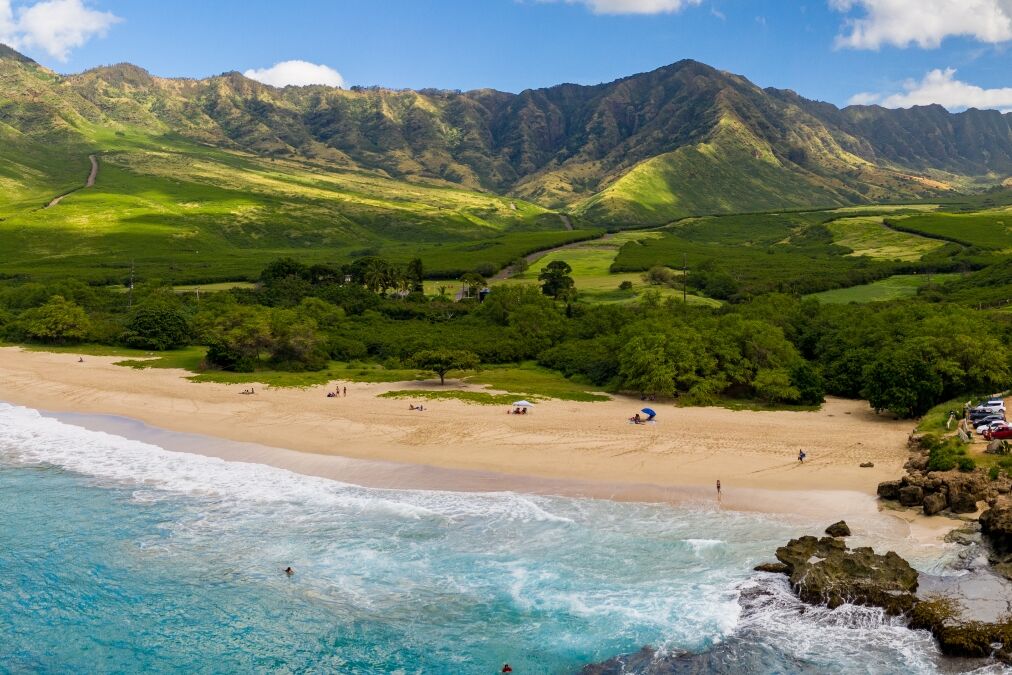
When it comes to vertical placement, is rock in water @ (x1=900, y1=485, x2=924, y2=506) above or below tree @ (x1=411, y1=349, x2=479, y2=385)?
below

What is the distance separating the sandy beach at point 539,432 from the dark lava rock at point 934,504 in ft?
15.2

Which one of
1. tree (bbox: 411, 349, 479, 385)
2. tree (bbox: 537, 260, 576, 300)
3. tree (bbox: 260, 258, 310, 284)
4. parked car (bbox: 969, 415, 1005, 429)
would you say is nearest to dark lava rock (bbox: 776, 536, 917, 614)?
parked car (bbox: 969, 415, 1005, 429)

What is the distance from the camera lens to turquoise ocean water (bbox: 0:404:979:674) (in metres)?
29.3

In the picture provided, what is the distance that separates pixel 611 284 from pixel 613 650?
143 metres

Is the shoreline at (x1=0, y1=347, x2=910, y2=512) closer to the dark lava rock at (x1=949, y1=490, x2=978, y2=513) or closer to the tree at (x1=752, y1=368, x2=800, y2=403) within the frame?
the tree at (x1=752, y1=368, x2=800, y2=403)

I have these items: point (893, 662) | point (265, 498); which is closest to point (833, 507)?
point (893, 662)

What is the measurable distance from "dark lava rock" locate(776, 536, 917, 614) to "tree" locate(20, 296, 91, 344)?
4097 inches

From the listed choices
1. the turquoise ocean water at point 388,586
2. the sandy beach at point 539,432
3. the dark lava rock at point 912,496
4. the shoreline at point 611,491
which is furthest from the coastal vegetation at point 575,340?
the turquoise ocean water at point 388,586

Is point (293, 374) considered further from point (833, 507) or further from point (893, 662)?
point (893, 662)

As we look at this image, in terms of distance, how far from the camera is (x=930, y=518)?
40250 millimetres

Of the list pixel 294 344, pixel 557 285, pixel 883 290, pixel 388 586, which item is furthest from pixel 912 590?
pixel 883 290

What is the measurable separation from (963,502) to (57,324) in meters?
111

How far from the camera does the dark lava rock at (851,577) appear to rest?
31781mm

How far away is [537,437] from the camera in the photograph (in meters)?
58.3
